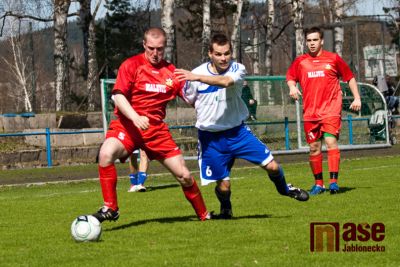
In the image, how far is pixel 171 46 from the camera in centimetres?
3588

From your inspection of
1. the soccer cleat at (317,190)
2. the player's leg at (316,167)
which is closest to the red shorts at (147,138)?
the soccer cleat at (317,190)

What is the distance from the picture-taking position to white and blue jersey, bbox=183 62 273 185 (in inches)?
421

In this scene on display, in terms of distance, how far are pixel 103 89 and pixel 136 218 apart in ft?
39.1

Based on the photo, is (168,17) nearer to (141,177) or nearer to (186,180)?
(141,177)

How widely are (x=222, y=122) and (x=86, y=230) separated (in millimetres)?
2226

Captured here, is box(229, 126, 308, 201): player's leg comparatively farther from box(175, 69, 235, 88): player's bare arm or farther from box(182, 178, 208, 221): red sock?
box(175, 69, 235, 88): player's bare arm

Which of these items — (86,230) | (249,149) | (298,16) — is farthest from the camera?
(298,16)

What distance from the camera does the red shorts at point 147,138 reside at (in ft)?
33.5

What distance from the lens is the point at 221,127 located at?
35.2 feet

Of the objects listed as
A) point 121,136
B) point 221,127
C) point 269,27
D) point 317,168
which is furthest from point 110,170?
point 269,27

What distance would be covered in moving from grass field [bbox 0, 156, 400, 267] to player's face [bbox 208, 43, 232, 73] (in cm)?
158

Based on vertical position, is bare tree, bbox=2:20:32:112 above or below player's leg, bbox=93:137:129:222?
above

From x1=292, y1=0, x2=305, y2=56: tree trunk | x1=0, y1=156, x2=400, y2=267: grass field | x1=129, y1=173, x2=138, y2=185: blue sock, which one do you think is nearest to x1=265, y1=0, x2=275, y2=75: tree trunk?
x1=292, y1=0, x2=305, y2=56: tree trunk

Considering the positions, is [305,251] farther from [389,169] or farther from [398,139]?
[398,139]
